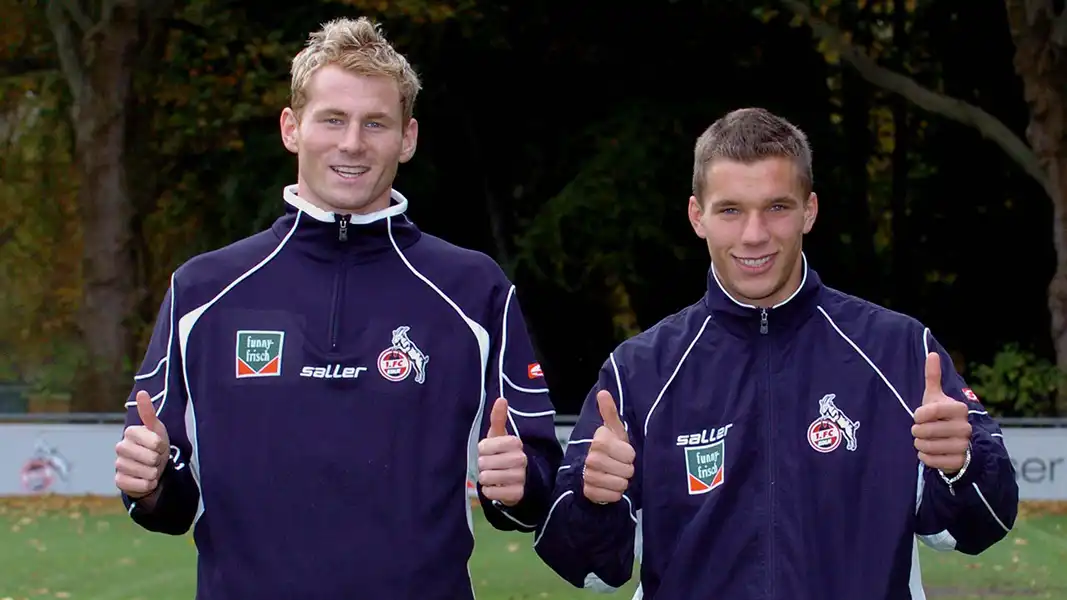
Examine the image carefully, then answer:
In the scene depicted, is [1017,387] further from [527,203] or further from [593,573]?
[593,573]

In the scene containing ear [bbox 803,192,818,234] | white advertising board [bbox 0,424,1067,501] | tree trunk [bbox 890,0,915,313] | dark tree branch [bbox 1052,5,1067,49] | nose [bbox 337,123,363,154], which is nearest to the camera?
nose [bbox 337,123,363,154]

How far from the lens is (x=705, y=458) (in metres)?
3.87

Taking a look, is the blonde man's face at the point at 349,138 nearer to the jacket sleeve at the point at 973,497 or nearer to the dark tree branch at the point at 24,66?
the jacket sleeve at the point at 973,497

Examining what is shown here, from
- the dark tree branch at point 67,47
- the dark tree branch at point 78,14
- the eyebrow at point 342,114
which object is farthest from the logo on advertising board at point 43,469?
the eyebrow at point 342,114

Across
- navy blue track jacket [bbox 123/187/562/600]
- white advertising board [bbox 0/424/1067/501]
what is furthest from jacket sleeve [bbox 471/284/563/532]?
white advertising board [bbox 0/424/1067/501]

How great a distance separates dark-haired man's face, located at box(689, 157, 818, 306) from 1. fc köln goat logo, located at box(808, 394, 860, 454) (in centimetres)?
32

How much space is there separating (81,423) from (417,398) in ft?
39.9

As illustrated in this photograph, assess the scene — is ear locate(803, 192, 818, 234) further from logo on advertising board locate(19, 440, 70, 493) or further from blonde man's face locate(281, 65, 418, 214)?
logo on advertising board locate(19, 440, 70, 493)

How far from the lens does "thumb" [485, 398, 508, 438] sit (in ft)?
12.1

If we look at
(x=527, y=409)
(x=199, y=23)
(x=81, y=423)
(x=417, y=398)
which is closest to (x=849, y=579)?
(x=527, y=409)

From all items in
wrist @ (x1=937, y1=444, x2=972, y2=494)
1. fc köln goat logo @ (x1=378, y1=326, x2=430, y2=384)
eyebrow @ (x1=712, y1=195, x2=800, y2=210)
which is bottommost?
wrist @ (x1=937, y1=444, x2=972, y2=494)

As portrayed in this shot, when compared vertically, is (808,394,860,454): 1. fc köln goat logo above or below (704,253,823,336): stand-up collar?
below

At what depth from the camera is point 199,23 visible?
66.3 feet

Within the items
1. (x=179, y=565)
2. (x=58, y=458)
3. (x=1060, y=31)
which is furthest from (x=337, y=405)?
(x=1060, y=31)
